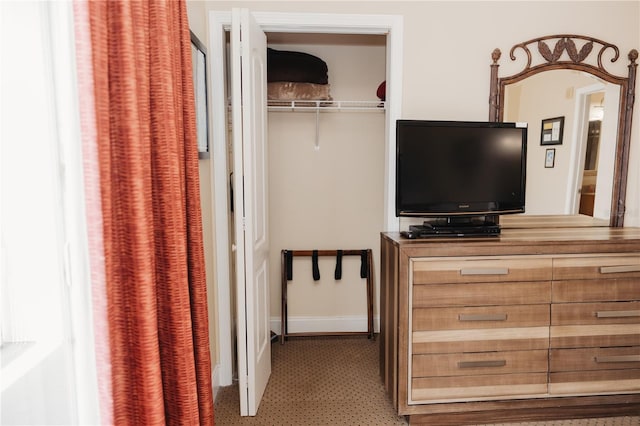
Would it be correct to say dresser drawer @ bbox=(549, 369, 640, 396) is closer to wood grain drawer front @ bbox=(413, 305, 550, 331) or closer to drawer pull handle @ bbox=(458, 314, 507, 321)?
wood grain drawer front @ bbox=(413, 305, 550, 331)

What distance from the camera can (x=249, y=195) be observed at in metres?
2.23

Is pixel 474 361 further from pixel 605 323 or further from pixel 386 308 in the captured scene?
pixel 605 323

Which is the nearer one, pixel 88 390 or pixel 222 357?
pixel 88 390

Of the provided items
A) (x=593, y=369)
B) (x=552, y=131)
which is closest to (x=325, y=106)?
(x=552, y=131)

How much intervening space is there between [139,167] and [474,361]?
6.13ft

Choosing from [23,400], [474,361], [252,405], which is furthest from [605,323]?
[23,400]

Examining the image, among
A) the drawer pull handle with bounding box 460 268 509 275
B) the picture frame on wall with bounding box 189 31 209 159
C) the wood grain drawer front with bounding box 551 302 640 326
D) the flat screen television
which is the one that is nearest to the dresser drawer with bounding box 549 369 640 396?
the wood grain drawer front with bounding box 551 302 640 326

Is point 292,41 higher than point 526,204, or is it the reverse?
point 292,41

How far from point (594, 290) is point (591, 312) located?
116 mm

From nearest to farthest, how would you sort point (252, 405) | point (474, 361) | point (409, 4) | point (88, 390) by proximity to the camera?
point (88, 390)
point (474, 361)
point (252, 405)
point (409, 4)

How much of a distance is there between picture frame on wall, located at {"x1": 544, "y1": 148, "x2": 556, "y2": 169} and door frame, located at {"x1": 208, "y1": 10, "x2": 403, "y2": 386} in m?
0.92

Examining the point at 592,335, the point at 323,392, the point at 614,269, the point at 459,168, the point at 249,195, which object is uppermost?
the point at 459,168

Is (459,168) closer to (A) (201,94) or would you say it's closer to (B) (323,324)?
(A) (201,94)

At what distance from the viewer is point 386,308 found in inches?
95.5
